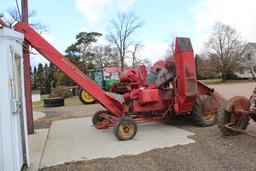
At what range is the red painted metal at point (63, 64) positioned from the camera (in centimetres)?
625

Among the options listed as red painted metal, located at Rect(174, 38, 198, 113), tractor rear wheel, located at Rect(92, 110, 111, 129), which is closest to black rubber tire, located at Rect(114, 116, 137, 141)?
red painted metal, located at Rect(174, 38, 198, 113)

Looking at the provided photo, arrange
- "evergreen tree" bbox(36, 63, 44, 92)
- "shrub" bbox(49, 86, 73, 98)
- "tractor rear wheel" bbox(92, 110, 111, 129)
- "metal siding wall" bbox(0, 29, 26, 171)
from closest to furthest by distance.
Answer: "metal siding wall" bbox(0, 29, 26, 171), "tractor rear wheel" bbox(92, 110, 111, 129), "shrub" bbox(49, 86, 73, 98), "evergreen tree" bbox(36, 63, 44, 92)

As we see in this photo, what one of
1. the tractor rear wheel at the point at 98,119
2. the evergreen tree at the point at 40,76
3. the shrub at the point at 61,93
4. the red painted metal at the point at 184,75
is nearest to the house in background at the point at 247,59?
the shrub at the point at 61,93

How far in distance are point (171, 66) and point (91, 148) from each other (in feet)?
9.73

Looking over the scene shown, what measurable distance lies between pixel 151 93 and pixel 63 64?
2.20 meters

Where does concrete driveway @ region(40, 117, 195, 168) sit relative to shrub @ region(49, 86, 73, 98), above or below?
below

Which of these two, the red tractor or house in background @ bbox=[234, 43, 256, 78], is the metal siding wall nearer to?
the red tractor

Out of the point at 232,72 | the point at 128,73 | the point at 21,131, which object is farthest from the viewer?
the point at 232,72

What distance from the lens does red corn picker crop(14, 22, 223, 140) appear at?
6.45 metres

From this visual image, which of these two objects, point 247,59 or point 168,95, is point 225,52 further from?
point 168,95

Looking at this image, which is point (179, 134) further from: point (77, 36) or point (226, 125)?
point (77, 36)

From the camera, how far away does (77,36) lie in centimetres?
4784

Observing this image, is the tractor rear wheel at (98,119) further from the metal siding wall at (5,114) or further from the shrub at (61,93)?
the shrub at (61,93)

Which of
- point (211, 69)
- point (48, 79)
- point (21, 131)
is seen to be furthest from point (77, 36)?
point (21, 131)
